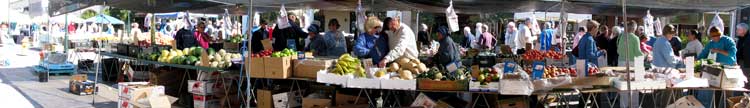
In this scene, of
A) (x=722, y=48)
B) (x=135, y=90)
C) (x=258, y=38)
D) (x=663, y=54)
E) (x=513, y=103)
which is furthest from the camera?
(x=258, y=38)

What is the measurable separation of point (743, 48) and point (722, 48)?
94 cm

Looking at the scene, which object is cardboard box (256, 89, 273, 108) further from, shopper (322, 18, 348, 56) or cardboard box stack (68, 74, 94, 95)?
cardboard box stack (68, 74, 94, 95)

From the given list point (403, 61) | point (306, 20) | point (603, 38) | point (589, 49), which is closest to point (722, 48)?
point (589, 49)

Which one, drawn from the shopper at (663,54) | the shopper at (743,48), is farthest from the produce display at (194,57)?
the shopper at (743,48)

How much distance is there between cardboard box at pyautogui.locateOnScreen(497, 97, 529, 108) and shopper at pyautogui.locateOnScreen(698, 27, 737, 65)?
2.89 m

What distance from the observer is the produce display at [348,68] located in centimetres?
693

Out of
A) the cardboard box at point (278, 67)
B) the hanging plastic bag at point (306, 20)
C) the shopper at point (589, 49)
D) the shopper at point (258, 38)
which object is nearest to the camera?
the cardboard box at point (278, 67)

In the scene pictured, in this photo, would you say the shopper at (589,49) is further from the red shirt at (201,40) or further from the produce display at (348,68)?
the red shirt at (201,40)

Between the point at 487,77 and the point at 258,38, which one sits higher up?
the point at 258,38

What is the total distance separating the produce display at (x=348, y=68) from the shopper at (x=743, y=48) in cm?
500

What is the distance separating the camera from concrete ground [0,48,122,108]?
363 inches

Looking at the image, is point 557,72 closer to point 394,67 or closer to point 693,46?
point 394,67

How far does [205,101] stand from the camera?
27.8 feet

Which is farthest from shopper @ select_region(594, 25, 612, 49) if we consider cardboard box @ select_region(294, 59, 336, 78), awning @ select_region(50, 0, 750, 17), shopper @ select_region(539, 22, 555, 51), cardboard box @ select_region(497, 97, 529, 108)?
cardboard box @ select_region(294, 59, 336, 78)
